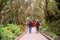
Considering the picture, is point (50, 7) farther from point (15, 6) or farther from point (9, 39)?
point (9, 39)

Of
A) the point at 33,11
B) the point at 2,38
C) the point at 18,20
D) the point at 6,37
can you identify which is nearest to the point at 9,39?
the point at 6,37

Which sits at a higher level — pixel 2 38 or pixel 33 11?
pixel 2 38

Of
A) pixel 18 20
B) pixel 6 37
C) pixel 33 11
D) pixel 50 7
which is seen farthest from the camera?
pixel 33 11

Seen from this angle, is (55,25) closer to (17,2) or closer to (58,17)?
(58,17)

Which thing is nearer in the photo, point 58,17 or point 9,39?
point 58,17

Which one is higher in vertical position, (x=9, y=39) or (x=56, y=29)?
(x=56, y=29)

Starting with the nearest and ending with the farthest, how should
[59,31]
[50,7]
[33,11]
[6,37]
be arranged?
[59,31] → [6,37] → [50,7] → [33,11]

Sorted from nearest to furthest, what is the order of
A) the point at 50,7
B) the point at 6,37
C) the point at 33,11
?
the point at 6,37 → the point at 50,7 → the point at 33,11

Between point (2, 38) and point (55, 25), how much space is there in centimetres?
377

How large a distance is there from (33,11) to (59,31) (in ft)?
137

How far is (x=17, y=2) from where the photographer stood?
3219 centimetres

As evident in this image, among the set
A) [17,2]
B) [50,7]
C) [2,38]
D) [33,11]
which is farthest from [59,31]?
[33,11]

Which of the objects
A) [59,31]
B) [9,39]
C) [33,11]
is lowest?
[33,11]

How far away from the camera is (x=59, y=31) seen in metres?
14.9
